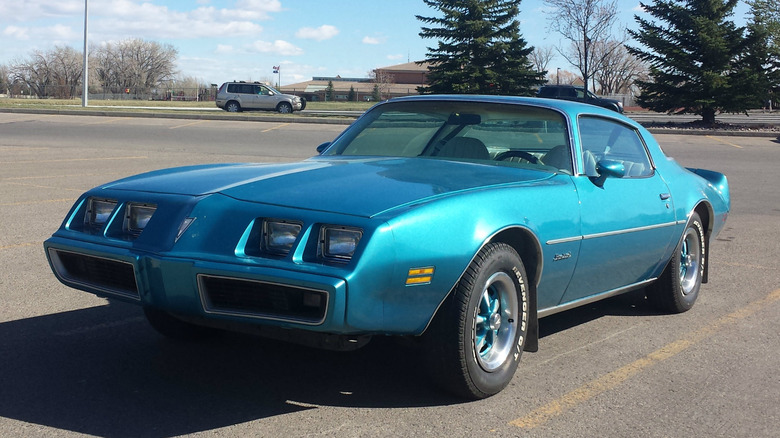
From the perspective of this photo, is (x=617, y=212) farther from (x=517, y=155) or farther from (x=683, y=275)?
(x=683, y=275)

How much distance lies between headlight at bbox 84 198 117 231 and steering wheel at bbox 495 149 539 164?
2.17 metres

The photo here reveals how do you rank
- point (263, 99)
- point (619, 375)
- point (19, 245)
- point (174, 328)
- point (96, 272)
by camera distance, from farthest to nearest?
1. point (263, 99)
2. point (19, 245)
3. point (174, 328)
4. point (619, 375)
5. point (96, 272)

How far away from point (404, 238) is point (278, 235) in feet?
1.74

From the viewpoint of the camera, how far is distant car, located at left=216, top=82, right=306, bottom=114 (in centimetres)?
3997

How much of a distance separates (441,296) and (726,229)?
24.3 feet

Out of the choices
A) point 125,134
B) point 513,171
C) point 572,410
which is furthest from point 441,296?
point 125,134

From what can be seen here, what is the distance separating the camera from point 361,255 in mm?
3150

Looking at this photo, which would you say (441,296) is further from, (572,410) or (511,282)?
(572,410)

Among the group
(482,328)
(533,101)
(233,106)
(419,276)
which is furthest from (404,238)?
(233,106)

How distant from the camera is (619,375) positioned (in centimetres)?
425

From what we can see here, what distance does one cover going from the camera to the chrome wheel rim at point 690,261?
576cm

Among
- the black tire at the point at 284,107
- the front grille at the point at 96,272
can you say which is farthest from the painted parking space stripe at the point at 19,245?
the black tire at the point at 284,107

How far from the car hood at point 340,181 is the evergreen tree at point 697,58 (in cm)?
Result: 2971

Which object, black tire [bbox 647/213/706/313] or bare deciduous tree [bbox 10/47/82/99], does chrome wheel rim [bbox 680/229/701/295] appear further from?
bare deciduous tree [bbox 10/47/82/99]
